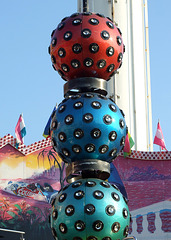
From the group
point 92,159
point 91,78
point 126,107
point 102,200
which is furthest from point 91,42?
point 126,107

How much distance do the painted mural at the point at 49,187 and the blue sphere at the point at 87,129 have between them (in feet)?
35.2

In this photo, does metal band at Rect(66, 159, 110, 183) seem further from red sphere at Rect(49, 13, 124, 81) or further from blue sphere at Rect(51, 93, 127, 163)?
red sphere at Rect(49, 13, 124, 81)

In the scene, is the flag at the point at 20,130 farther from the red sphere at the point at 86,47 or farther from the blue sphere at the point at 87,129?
the blue sphere at the point at 87,129

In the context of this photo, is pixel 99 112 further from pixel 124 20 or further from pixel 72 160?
pixel 124 20

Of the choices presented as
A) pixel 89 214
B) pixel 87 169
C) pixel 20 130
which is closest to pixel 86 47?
pixel 87 169

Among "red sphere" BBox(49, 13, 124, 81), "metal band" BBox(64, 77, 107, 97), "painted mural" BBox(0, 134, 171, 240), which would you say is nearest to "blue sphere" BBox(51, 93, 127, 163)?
"metal band" BBox(64, 77, 107, 97)

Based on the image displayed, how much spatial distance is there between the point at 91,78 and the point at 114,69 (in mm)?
363

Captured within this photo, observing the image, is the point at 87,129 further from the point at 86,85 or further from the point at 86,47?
the point at 86,47

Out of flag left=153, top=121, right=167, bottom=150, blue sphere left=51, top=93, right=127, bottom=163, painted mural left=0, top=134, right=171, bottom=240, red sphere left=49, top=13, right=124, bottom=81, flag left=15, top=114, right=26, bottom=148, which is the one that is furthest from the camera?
flag left=153, top=121, right=167, bottom=150

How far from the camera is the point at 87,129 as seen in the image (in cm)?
666

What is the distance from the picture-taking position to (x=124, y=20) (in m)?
22.9

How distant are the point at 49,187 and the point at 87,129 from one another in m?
11.5

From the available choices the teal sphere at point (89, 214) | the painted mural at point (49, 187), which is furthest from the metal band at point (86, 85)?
the painted mural at point (49, 187)

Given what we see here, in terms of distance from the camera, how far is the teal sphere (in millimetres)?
6355
